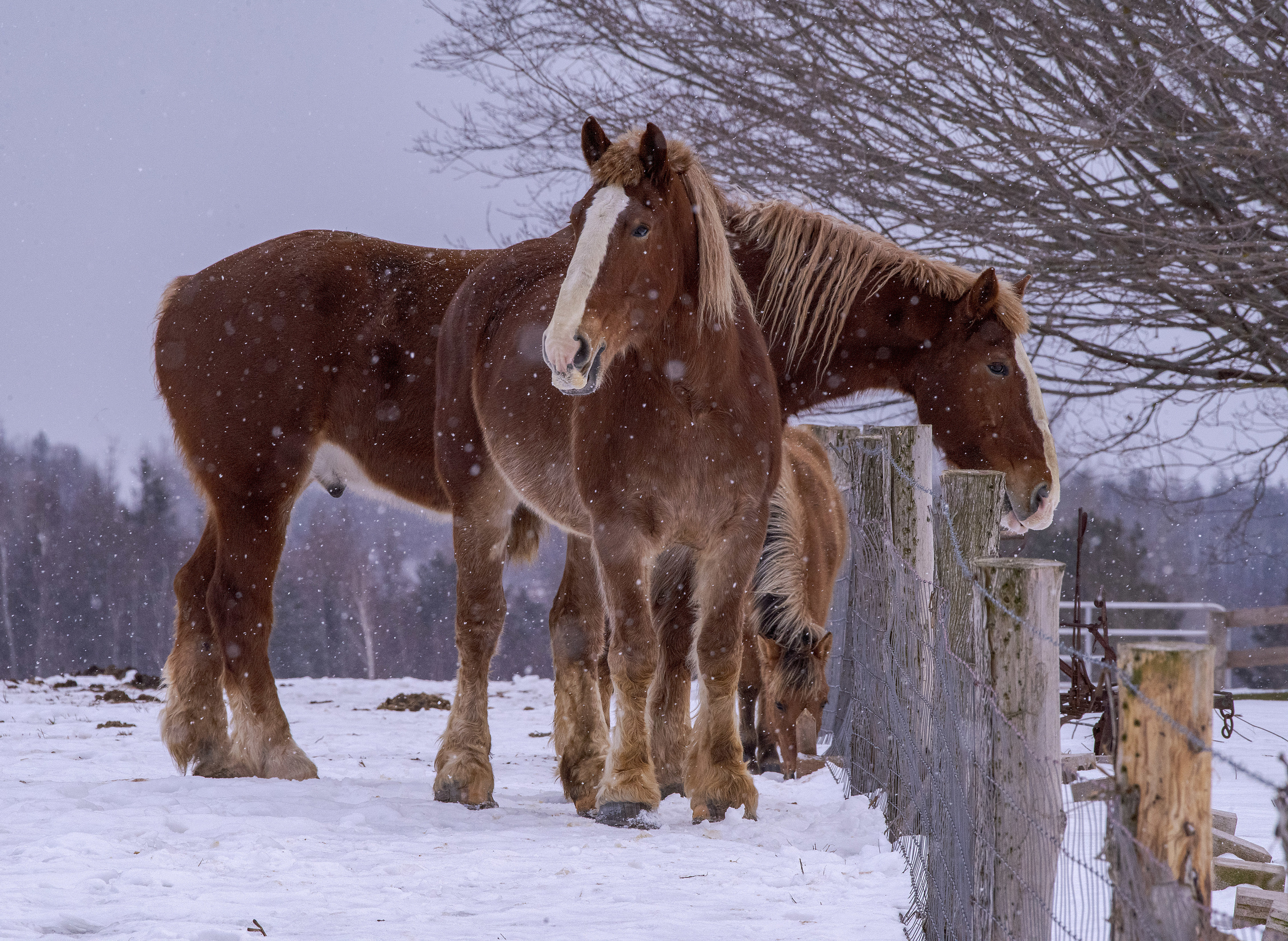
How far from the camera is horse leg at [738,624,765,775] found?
5.70 m

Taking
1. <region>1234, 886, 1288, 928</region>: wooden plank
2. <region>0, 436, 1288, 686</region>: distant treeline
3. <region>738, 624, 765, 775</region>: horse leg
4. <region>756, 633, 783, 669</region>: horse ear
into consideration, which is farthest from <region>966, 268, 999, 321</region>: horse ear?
<region>0, 436, 1288, 686</region>: distant treeline

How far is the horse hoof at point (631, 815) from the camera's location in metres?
3.80

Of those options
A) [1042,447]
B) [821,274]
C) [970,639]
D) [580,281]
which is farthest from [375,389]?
[970,639]

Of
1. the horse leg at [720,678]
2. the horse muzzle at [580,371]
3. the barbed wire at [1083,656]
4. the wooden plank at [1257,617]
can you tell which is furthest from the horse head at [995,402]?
the wooden plank at [1257,617]

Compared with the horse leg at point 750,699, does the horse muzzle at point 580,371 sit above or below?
above

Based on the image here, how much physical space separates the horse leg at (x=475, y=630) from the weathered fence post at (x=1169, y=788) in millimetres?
3186

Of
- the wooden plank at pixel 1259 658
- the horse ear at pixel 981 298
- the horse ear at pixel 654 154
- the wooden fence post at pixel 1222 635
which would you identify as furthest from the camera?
the wooden fence post at pixel 1222 635

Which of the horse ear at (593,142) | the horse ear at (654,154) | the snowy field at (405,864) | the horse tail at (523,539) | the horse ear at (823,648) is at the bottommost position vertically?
the snowy field at (405,864)

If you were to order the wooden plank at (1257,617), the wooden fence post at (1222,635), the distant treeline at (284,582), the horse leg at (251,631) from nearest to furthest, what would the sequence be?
the horse leg at (251,631) < the wooden plank at (1257,617) < the wooden fence post at (1222,635) < the distant treeline at (284,582)

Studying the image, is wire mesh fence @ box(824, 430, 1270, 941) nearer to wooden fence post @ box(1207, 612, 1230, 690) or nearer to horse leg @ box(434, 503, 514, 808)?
horse leg @ box(434, 503, 514, 808)

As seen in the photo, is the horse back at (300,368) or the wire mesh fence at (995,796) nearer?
the wire mesh fence at (995,796)

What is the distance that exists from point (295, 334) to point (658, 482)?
229 centimetres

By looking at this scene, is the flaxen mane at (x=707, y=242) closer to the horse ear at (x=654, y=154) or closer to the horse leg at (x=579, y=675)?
the horse ear at (x=654, y=154)

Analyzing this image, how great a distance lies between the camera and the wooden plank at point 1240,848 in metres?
3.86
